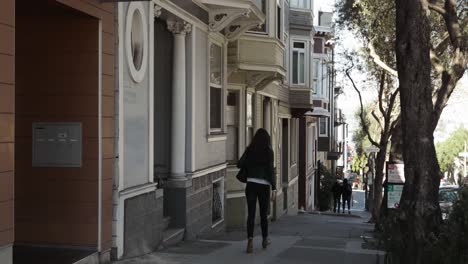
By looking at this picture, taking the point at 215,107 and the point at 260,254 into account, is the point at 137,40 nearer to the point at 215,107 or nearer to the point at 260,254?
the point at 260,254

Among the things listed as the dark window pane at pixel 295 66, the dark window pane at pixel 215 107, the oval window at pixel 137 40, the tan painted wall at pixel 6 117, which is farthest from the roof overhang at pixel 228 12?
the dark window pane at pixel 295 66

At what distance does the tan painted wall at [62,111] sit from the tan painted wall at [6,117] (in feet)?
5.02

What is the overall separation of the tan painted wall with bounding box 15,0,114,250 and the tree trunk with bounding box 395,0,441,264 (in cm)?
319

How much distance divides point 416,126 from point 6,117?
409cm

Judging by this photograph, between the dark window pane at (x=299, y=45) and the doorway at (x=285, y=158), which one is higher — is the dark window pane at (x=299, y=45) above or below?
above

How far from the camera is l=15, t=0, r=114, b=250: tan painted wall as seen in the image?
642cm

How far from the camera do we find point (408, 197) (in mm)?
6422

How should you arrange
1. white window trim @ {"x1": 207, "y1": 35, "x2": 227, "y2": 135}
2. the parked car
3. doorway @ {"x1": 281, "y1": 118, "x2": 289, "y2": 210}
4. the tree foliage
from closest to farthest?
the parked car < white window trim @ {"x1": 207, "y1": 35, "x2": 227, "y2": 135} < doorway @ {"x1": 281, "y1": 118, "x2": 289, "y2": 210} < the tree foliage

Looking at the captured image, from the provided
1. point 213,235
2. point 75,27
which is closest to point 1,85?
point 75,27

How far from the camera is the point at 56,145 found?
6527mm

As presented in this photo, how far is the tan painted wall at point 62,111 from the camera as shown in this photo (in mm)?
6418

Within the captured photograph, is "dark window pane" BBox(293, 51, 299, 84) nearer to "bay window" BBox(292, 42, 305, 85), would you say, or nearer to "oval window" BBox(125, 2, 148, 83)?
"bay window" BBox(292, 42, 305, 85)

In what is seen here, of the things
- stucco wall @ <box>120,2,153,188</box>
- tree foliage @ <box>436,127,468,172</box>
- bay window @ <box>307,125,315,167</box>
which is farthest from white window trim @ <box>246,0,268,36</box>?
tree foliage @ <box>436,127,468,172</box>

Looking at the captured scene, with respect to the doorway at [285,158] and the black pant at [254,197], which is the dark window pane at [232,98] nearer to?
the black pant at [254,197]
